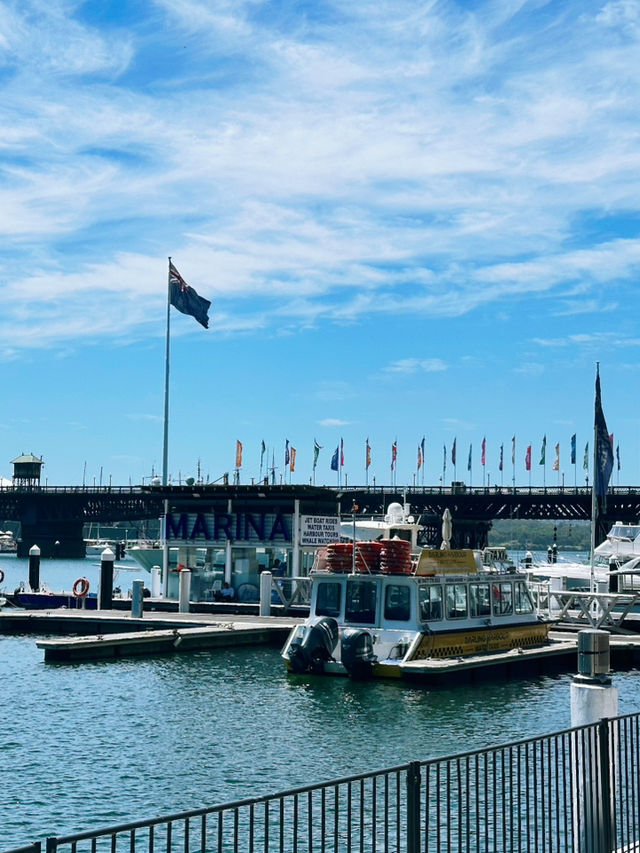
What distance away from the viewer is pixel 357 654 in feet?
102

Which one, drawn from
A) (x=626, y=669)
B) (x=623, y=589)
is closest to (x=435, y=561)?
(x=626, y=669)

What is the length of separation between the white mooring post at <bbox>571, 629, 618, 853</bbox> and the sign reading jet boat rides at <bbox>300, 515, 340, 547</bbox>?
1462 inches

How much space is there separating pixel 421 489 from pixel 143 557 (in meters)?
70.3

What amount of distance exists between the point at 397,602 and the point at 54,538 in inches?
5661

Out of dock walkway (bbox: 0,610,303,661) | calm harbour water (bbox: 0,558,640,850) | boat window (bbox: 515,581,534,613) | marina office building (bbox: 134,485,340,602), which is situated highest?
marina office building (bbox: 134,485,340,602)

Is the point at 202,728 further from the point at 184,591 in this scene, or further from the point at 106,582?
the point at 106,582

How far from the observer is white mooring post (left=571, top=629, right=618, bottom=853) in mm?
10133

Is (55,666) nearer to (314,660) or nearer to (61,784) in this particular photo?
(314,660)

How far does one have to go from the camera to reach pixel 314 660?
3181 cm

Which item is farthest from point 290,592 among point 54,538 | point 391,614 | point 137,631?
point 54,538

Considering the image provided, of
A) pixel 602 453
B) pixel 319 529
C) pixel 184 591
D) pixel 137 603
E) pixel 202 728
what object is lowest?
pixel 202 728

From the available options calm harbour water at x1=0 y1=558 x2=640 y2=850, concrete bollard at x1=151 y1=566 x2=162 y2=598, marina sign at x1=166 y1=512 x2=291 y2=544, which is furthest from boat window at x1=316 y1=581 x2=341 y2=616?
concrete bollard at x1=151 y1=566 x2=162 y2=598

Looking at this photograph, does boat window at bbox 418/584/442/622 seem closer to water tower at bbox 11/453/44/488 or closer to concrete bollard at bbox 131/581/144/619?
concrete bollard at bbox 131/581/144/619

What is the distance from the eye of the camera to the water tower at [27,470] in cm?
18399
